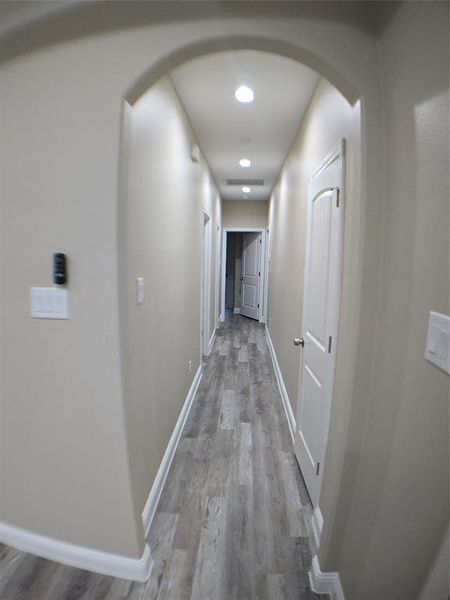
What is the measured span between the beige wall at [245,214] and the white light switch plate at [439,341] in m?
5.44

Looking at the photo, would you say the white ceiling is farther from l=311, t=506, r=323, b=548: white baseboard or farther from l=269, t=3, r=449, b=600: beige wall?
l=311, t=506, r=323, b=548: white baseboard

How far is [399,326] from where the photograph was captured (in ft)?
2.83

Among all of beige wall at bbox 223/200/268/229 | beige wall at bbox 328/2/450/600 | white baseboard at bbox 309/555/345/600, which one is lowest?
white baseboard at bbox 309/555/345/600

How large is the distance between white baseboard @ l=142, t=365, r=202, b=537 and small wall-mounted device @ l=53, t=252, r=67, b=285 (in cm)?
122

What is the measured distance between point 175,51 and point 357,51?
639 mm

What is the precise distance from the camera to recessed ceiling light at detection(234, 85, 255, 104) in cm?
187

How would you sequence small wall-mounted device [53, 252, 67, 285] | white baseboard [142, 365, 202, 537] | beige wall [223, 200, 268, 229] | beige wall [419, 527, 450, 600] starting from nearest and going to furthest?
beige wall [419, 527, 450, 600] < small wall-mounted device [53, 252, 67, 285] < white baseboard [142, 365, 202, 537] < beige wall [223, 200, 268, 229]

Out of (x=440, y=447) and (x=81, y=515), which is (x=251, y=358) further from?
(x=440, y=447)

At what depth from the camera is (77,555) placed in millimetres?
1255

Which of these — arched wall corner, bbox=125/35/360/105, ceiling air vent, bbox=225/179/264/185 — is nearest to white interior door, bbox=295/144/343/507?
arched wall corner, bbox=125/35/360/105

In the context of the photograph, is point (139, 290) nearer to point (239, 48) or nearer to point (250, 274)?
point (239, 48)

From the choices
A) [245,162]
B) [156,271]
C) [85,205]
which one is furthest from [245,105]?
[85,205]

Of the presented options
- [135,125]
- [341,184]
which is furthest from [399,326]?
[135,125]

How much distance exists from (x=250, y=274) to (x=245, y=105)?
4.53 m
